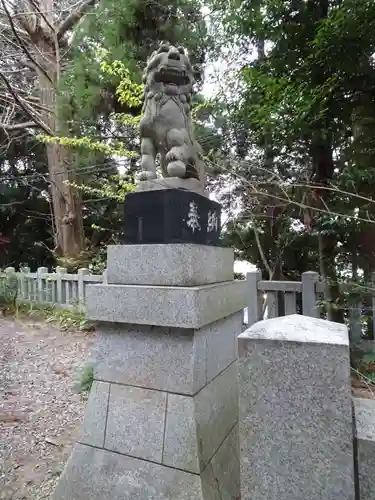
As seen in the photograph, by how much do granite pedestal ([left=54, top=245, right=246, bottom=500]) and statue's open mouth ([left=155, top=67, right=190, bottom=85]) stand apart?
45.1 inches

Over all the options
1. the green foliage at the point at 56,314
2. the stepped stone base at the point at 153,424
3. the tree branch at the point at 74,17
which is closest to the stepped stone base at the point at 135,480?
the stepped stone base at the point at 153,424

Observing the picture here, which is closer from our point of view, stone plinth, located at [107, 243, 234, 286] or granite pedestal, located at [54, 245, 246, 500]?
granite pedestal, located at [54, 245, 246, 500]

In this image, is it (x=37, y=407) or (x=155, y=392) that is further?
(x=37, y=407)

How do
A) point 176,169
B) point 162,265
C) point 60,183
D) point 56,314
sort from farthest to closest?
1. point 60,183
2. point 56,314
3. point 176,169
4. point 162,265

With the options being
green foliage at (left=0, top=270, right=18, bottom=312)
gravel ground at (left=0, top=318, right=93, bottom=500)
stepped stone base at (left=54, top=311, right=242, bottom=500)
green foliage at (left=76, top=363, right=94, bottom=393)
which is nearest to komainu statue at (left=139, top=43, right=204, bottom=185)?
stepped stone base at (left=54, top=311, right=242, bottom=500)

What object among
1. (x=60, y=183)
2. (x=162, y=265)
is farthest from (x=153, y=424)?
(x=60, y=183)

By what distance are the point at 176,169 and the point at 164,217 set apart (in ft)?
1.16

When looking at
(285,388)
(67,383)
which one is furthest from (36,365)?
(285,388)

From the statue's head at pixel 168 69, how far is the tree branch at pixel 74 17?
22.8 ft

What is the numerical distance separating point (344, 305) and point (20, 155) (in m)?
12.4

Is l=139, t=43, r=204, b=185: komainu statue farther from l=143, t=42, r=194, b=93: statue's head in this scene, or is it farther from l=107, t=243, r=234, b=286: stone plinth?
l=107, t=243, r=234, b=286: stone plinth

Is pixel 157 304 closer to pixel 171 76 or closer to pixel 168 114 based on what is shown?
pixel 168 114

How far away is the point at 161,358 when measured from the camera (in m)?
1.88

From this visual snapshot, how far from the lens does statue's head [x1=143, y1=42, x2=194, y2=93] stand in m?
2.15
